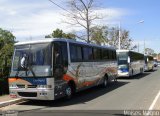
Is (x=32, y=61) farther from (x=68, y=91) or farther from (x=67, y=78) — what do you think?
(x=68, y=91)

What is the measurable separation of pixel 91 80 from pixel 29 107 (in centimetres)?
620

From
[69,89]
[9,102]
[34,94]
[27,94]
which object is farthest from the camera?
[69,89]

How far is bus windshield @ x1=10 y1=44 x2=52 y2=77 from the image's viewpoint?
45.7 feet

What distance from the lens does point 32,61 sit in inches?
560

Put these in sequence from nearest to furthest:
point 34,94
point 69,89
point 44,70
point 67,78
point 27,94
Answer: point 44,70
point 34,94
point 27,94
point 67,78
point 69,89

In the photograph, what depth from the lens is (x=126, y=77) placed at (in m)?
33.4

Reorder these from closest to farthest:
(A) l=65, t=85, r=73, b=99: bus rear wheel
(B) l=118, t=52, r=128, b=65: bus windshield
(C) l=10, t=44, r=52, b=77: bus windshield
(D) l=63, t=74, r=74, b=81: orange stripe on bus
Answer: (C) l=10, t=44, r=52, b=77: bus windshield, (D) l=63, t=74, r=74, b=81: orange stripe on bus, (A) l=65, t=85, r=73, b=99: bus rear wheel, (B) l=118, t=52, r=128, b=65: bus windshield

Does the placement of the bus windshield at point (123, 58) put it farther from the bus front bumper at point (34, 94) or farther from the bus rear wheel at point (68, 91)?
the bus front bumper at point (34, 94)

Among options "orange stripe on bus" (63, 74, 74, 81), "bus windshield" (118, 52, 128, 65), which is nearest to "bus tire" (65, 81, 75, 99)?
"orange stripe on bus" (63, 74, 74, 81)

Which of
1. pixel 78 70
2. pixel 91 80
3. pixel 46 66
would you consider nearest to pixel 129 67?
pixel 91 80

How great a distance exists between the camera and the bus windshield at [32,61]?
13930 mm

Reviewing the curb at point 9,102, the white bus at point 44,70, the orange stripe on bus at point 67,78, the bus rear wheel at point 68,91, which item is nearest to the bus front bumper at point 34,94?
the white bus at point 44,70

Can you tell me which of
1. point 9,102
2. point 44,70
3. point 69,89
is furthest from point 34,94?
A: point 69,89

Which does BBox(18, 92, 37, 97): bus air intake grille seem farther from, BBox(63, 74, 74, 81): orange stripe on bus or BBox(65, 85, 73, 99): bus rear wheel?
BBox(65, 85, 73, 99): bus rear wheel
